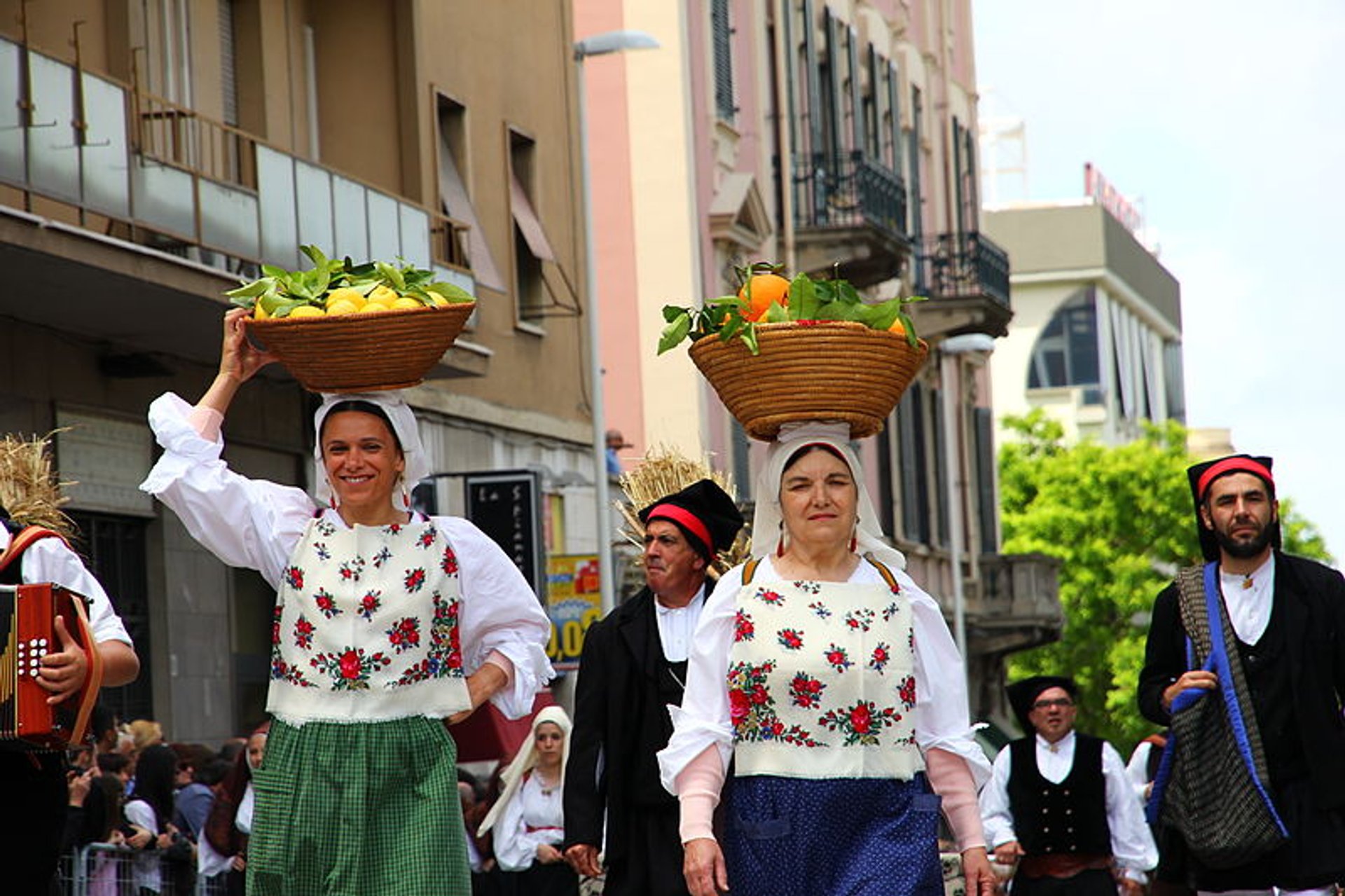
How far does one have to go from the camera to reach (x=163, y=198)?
19766 millimetres

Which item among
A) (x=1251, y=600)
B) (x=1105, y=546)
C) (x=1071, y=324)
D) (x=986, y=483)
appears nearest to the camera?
(x=1251, y=600)

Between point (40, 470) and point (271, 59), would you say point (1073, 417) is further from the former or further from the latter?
point (40, 470)

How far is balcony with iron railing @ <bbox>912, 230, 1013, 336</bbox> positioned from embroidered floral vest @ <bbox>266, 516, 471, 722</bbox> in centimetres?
3645

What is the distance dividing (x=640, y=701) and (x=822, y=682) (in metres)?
2.93

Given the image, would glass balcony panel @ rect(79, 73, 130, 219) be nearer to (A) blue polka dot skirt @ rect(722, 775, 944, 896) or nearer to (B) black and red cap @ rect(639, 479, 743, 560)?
(B) black and red cap @ rect(639, 479, 743, 560)

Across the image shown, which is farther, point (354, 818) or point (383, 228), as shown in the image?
point (383, 228)

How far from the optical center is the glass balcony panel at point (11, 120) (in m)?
17.6

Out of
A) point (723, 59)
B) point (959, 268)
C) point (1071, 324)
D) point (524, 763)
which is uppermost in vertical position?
point (1071, 324)

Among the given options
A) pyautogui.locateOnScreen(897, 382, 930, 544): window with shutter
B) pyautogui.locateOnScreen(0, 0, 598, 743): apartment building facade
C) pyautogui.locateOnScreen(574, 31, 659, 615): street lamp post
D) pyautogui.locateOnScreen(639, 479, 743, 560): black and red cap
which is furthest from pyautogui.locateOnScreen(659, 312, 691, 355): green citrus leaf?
pyautogui.locateOnScreen(897, 382, 930, 544): window with shutter

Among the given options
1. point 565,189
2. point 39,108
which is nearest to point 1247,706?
point 39,108

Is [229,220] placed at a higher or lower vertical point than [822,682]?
higher

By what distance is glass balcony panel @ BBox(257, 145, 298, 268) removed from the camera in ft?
70.2

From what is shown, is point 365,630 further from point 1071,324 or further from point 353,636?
point 1071,324

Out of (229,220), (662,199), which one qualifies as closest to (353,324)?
(229,220)
